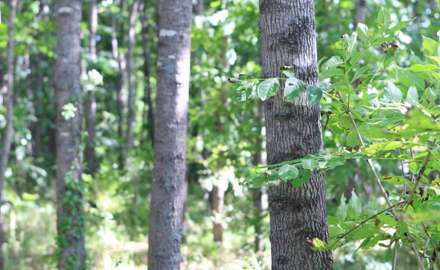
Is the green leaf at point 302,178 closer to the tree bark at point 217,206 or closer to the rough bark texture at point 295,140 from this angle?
the rough bark texture at point 295,140

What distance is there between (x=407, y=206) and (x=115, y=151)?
16.6m

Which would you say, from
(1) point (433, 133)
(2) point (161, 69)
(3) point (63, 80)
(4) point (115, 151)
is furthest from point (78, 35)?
(4) point (115, 151)

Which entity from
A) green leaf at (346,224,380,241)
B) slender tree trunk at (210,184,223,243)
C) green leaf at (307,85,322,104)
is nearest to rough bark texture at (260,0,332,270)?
green leaf at (346,224,380,241)

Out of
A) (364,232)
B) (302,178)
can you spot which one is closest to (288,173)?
(302,178)

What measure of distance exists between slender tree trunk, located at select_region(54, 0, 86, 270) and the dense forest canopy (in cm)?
2

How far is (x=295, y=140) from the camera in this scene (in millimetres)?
2387

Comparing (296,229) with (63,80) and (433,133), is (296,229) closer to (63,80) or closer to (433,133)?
(433,133)

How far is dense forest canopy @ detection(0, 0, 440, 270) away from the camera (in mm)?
2125

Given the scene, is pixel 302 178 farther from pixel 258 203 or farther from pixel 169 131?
pixel 258 203

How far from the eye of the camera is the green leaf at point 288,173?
195 centimetres

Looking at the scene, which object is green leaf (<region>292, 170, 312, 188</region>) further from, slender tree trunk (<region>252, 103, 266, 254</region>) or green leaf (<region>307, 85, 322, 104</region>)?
slender tree trunk (<region>252, 103, 266, 254</region>)

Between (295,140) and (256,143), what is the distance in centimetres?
488

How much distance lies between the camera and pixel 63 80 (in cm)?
654

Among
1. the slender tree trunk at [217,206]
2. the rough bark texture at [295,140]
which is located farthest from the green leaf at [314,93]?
the slender tree trunk at [217,206]
